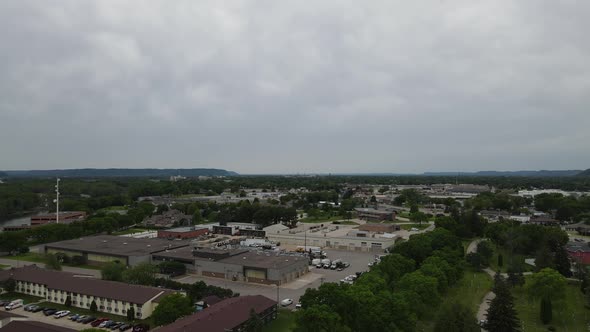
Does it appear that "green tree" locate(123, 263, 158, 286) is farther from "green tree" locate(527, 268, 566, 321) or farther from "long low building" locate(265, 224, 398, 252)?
"green tree" locate(527, 268, 566, 321)

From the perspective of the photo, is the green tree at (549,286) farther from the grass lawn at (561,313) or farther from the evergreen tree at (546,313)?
the evergreen tree at (546,313)

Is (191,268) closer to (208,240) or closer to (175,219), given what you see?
(208,240)

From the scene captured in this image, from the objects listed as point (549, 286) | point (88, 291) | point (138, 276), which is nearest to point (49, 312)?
point (88, 291)

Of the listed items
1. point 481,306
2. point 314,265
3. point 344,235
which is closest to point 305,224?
point 344,235

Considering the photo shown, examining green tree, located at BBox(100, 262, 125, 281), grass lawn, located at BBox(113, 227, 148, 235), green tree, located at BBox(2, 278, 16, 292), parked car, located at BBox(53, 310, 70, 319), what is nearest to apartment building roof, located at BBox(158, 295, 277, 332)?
parked car, located at BBox(53, 310, 70, 319)

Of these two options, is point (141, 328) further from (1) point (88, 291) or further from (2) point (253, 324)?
(2) point (253, 324)
